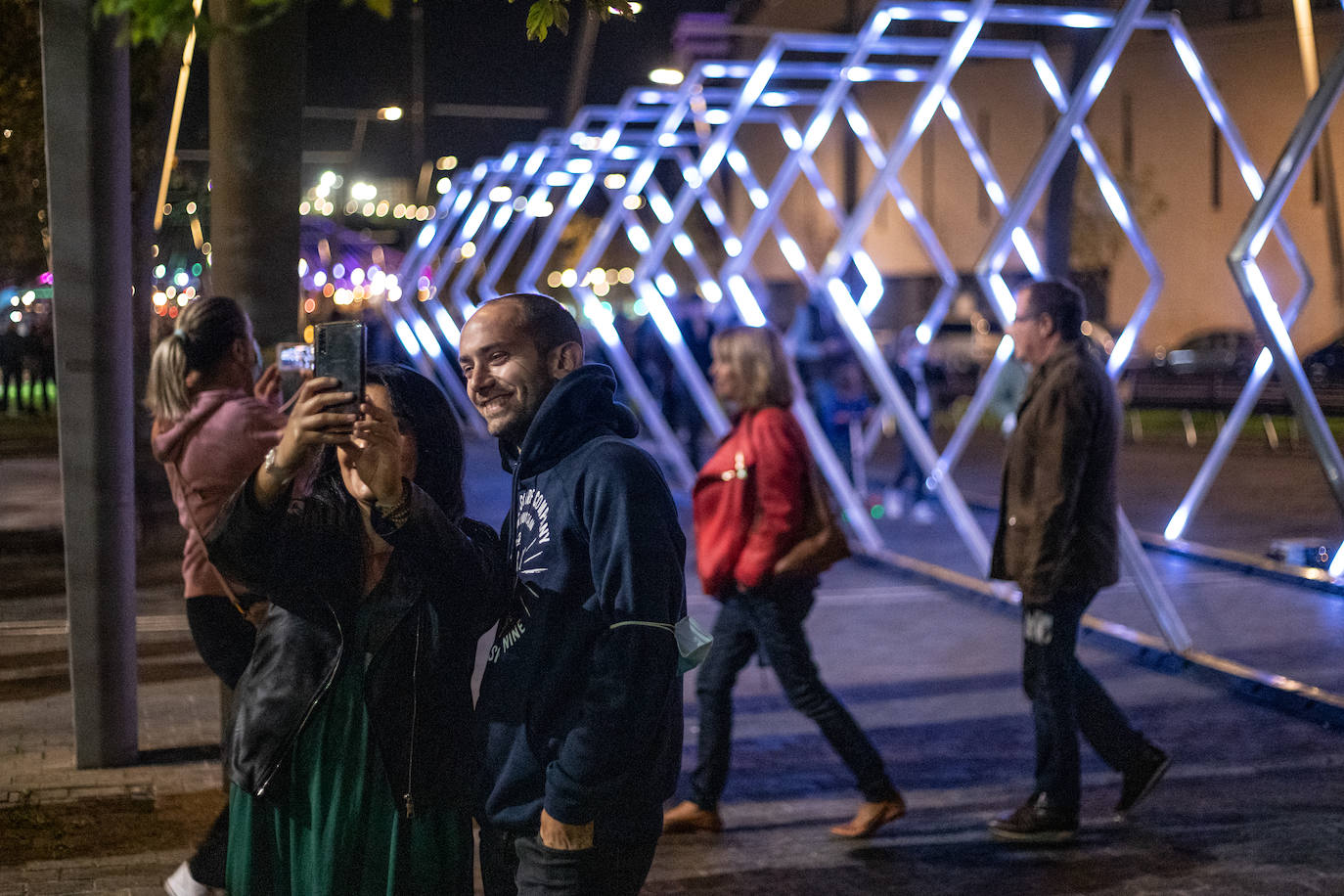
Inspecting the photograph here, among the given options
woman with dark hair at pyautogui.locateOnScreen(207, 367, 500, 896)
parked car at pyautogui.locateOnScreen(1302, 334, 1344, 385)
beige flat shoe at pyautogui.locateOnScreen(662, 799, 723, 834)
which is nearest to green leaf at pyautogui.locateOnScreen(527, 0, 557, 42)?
woman with dark hair at pyautogui.locateOnScreen(207, 367, 500, 896)

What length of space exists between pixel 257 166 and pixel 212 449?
1.27 metres

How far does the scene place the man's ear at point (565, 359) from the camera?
2.88 metres

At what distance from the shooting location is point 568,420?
2.80m

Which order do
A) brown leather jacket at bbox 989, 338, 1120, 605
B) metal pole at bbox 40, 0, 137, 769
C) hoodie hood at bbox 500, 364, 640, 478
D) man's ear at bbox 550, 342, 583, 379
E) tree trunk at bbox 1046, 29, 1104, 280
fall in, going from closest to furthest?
hoodie hood at bbox 500, 364, 640, 478, man's ear at bbox 550, 342, 583, 379, brown leather jacket at bbox 989, 338, 1120, 605, metal pole at bbox 40, 0, 137, 769, tree trunk at bbox 1046, 29, 1104, 280

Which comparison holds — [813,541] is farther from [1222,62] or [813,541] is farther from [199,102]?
[1222,62]

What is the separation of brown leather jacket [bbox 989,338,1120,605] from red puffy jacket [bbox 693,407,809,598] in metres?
0.72

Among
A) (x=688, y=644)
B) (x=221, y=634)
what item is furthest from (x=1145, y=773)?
(x=221, y=634)

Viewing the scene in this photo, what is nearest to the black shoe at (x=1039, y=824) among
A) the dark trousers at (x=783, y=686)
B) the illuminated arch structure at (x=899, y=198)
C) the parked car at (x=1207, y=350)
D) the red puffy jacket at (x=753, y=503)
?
the dark trousers at (x=783, y=686)

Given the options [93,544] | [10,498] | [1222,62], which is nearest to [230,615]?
[93,544]

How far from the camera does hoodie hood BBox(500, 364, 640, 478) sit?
278 centimetres

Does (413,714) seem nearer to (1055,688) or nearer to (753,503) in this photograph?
(753,503)

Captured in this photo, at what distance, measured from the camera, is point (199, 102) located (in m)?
6.30

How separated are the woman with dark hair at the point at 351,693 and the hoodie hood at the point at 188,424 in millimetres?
1885

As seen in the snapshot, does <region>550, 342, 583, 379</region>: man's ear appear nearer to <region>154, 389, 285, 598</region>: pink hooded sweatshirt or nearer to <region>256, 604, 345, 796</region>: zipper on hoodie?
<region>256, 604, 345, 796</region>: zipper on hoodie
